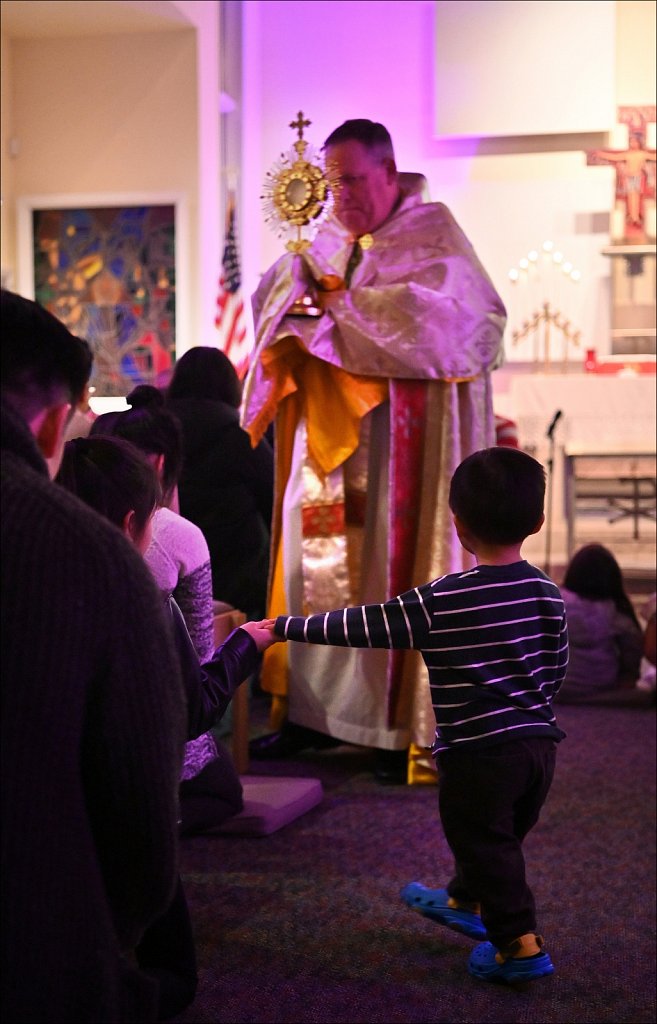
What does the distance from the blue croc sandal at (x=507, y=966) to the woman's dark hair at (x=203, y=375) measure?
2261 millimetres

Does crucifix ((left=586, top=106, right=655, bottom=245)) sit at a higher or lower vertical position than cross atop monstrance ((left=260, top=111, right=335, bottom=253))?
higher

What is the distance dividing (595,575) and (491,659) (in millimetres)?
3075

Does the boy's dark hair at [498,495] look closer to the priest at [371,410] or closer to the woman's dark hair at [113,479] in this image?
the woman's dark hair at [113,479]

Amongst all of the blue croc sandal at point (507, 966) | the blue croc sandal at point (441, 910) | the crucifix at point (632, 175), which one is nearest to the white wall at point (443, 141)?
the crucifix at point (632, 175)

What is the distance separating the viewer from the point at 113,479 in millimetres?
1850

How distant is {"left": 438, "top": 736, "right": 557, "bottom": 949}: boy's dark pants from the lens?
7.47 feet

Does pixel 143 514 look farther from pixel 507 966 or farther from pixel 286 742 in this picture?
pixel 286 742

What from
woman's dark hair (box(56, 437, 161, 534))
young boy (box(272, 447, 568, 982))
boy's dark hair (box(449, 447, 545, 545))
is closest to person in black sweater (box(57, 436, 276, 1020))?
woman's dark hair (box(56, 437, 161, 534))

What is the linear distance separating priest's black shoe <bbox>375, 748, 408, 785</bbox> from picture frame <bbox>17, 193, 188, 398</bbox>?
187 inches

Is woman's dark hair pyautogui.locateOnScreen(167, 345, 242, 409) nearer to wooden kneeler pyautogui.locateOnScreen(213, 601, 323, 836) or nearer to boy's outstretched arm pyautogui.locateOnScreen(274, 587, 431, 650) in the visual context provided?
wooden kneeler pyautogui.locateOnScreen(213, 601, 323, 836)

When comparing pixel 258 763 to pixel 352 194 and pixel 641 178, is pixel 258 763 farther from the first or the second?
pixel 641 178

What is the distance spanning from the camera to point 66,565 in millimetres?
1065

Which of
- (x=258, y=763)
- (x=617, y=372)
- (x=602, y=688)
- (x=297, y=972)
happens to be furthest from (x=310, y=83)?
(x=297, y=972)

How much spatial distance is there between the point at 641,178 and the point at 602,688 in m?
7.24
